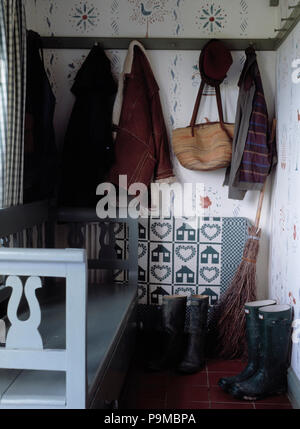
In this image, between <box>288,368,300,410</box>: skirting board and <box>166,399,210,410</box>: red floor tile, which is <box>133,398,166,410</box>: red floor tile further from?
<box>288,368,300,410</box>: skirting board

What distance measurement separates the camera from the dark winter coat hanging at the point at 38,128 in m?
2.73

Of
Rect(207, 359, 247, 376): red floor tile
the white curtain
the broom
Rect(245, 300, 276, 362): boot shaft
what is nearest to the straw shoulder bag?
the broom

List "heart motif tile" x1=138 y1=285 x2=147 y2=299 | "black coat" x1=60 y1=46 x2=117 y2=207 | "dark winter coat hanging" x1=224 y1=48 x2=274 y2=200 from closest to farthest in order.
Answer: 1. "dark winter coat hanging" x1=224 y1=48 x2=274 y2=200
2. "black coat" x1=60 y1=46 x2=117 y2=207
3. "heart motif tile" x1=138 y1=285 x2=147 y2=299

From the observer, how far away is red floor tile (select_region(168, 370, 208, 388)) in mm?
2611

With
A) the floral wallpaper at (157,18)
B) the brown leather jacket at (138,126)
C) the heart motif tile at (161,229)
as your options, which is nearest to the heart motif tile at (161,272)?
the heart motif tile at (161,229)

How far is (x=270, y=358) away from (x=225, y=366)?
46 cm

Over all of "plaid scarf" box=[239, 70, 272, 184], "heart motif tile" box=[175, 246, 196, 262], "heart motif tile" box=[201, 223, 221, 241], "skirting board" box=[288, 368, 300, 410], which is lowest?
"skirting board" box=[288, 368, 300, 410]

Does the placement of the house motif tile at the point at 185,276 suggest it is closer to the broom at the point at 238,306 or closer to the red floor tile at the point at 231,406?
the broom at the point at 238,306

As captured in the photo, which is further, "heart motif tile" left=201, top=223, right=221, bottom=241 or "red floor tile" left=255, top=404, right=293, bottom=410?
"heart motif tile" left=201, top=223, right=221, bottom=241

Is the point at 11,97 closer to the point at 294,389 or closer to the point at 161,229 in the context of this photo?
the point at 161,229

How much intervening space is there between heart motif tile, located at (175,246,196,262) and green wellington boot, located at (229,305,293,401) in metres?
0.77

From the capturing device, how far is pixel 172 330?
9.32 feet

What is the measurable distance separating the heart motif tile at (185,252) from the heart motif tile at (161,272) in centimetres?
12
